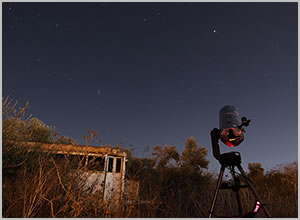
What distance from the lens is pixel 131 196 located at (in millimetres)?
3834

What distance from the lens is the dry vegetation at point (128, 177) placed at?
10.4ft

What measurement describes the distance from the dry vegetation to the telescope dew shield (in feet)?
4.61

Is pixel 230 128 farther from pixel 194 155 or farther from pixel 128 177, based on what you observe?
pixel 194 155

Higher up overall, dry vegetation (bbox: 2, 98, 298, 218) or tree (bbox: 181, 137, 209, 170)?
tree (bbox: 181, 137, 209, 170)

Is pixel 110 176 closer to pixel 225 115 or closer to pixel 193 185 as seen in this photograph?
pixel 193 185

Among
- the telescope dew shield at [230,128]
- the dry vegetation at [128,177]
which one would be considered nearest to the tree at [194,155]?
the dry vegetation at [128,177]

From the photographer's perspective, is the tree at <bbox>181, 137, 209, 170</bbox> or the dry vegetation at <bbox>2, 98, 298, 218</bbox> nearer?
the dry vegetation at <bbox>2, 98, 298, 218</bbox>

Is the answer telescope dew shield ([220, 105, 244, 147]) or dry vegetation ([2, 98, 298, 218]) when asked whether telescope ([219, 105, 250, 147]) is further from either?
dry vegetation ([2, 98, 298, 218])

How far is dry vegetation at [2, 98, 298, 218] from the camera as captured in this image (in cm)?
318

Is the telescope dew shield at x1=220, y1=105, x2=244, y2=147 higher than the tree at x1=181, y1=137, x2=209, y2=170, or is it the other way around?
the tree at x1=181, y1=137, x2=209, y2=170

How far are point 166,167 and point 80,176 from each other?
31.6ft

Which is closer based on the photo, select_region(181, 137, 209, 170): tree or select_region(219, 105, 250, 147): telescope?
select_region(219, 105, 250, 147): telescope

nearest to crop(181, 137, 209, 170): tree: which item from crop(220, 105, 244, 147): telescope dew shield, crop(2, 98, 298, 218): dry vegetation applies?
crop(2, 98, 298, 218): dry vegetation

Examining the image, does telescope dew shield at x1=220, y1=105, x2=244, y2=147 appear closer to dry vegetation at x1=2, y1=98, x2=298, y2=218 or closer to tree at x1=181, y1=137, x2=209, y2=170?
dry vegetation at x1=2, y1=98, x2=298, y2=218
